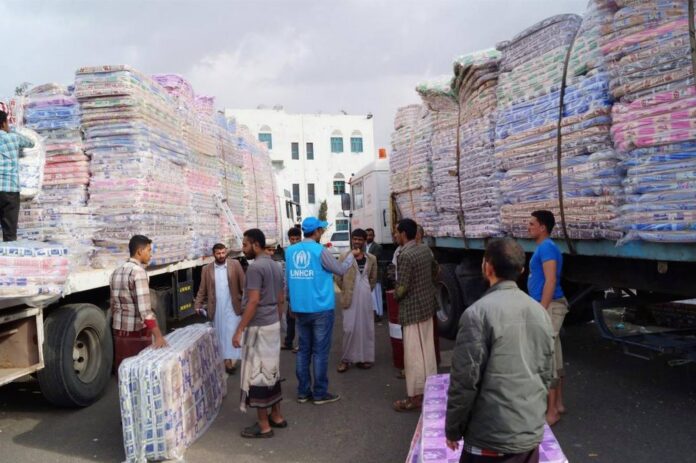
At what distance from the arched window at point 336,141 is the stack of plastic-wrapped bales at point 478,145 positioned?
106 feet

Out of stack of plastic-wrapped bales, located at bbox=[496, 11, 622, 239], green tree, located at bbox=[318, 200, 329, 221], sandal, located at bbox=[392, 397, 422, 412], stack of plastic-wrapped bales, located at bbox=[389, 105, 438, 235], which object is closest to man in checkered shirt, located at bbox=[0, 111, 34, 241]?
sandal, located at bbox=[392, 397, 422, 412]

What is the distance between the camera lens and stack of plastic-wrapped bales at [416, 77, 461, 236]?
6.84 m

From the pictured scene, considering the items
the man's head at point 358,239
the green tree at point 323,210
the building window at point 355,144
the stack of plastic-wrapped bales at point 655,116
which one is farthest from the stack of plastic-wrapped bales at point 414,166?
the building window at point 355,144

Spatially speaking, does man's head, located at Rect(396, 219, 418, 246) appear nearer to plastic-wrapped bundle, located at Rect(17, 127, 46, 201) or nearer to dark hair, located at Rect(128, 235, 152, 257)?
dark hair, located at Rect(128, 235, 152, 257)

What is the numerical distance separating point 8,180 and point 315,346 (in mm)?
2967

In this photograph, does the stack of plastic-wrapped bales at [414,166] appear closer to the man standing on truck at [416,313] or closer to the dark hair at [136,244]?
the man standing on truck at [416,313]

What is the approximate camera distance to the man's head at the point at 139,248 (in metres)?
4.32

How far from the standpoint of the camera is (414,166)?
7.95m

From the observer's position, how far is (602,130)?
14.1 ft

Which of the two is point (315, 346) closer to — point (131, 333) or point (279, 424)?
point (279, 424)

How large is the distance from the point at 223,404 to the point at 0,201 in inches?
102

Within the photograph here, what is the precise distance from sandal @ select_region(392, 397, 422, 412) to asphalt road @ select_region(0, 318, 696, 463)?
87mm

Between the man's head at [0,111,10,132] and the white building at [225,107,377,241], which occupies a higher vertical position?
the white building at [225,107,377,241]

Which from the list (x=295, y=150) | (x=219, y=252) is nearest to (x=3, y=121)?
(x=219, y=252)
